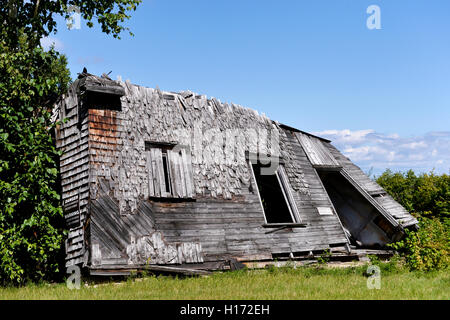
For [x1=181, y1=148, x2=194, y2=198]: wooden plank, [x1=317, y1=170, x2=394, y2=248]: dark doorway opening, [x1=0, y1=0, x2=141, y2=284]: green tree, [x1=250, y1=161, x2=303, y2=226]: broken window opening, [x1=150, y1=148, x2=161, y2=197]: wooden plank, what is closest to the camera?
[x1=0, y1=0, x2=141, y2=284]: green tree

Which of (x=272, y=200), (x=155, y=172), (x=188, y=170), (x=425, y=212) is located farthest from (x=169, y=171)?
(x=425, y=212)

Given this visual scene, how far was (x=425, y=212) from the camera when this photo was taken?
1505 cm

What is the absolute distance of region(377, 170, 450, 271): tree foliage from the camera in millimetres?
12805

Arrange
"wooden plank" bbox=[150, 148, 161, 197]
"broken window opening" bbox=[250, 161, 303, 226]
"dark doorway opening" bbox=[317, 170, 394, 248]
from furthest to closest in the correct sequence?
"broken window opening" bbox=[250, 161, 303, 226] < "dark doorway opening" bbox=[317, 170, 394, 248] < "wooden plank" bbox=[150, 148, 161, 197]

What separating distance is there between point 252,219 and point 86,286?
5358 millimetres

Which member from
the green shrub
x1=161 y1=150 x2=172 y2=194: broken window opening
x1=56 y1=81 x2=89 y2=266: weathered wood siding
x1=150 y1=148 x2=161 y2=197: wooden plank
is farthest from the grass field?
x1=161 y1=150 x2=172 y2=194: broken window opening

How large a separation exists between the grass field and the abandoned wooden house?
0.92 m

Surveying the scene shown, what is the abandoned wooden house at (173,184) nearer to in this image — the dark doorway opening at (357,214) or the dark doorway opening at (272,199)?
the dark doorway opening at (272,199)

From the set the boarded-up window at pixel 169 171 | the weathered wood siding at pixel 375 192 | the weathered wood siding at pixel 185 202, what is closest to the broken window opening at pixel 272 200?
the weathered wood siding at pixel 185 202

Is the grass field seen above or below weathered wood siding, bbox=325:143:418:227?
below

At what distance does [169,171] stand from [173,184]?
1.29ft

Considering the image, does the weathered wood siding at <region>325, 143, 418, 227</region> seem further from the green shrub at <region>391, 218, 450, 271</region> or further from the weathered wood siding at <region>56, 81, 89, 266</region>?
the weathered wood siding at <region>56, 81, 89, 266</region>
